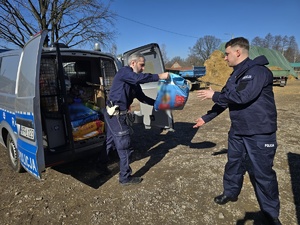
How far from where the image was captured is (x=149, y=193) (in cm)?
337

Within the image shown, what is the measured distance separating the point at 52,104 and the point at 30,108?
1001 mm

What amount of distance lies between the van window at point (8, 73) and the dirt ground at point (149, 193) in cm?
151

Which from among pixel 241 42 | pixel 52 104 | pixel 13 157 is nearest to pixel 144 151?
pixel 52 104

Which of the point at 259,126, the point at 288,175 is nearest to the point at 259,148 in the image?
the point at 259,126

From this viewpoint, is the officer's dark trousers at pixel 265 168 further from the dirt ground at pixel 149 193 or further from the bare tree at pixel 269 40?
the bare tree at pixel 269 40

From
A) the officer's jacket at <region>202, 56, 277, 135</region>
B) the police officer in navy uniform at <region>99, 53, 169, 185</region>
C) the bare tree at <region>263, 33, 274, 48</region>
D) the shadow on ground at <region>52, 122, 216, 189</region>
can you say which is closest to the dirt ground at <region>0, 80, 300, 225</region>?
the shadow on ground at <region>52, 122, 216, 189</region>

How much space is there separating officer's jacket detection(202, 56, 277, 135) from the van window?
118 inches

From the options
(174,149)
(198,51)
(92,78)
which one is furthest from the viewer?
(198,51)

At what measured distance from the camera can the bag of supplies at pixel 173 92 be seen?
11.5ft

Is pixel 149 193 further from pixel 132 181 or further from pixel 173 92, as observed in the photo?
pixel 173 92

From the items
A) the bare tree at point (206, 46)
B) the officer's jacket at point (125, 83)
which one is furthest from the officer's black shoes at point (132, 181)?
the bare tree at point (206, 46)

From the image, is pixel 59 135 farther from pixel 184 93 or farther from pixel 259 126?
pixel 259 126

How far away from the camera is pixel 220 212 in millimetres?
2887

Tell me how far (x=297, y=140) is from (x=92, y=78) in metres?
5.05
